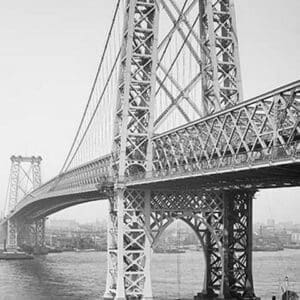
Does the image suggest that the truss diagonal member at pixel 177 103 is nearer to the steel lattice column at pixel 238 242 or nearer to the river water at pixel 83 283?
the steel lattice column at pixel 238 242

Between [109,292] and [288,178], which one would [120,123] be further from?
[288,178]

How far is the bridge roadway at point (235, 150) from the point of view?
28.4m

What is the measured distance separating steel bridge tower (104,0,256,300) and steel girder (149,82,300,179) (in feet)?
6.09

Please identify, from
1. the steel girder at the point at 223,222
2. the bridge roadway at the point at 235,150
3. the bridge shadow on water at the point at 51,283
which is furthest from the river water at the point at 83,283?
the bridge roadway at the point at 235,150

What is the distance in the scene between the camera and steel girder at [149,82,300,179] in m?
28.4

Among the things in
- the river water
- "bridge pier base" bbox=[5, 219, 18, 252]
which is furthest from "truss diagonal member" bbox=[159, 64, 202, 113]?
"bridge pier base" bbox=[5, 219, 18, 252]

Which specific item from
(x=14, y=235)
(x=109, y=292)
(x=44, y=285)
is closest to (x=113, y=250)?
(x=109, y=292)

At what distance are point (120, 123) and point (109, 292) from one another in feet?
35.8

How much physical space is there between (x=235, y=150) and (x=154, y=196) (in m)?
8.58

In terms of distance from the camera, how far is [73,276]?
72438 mm

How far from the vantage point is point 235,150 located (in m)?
36.4

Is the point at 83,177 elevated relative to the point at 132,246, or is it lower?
elevated

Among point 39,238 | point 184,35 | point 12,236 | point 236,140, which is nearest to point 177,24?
point 184,35

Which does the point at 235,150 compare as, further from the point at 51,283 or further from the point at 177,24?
Result: the point at 51,283
